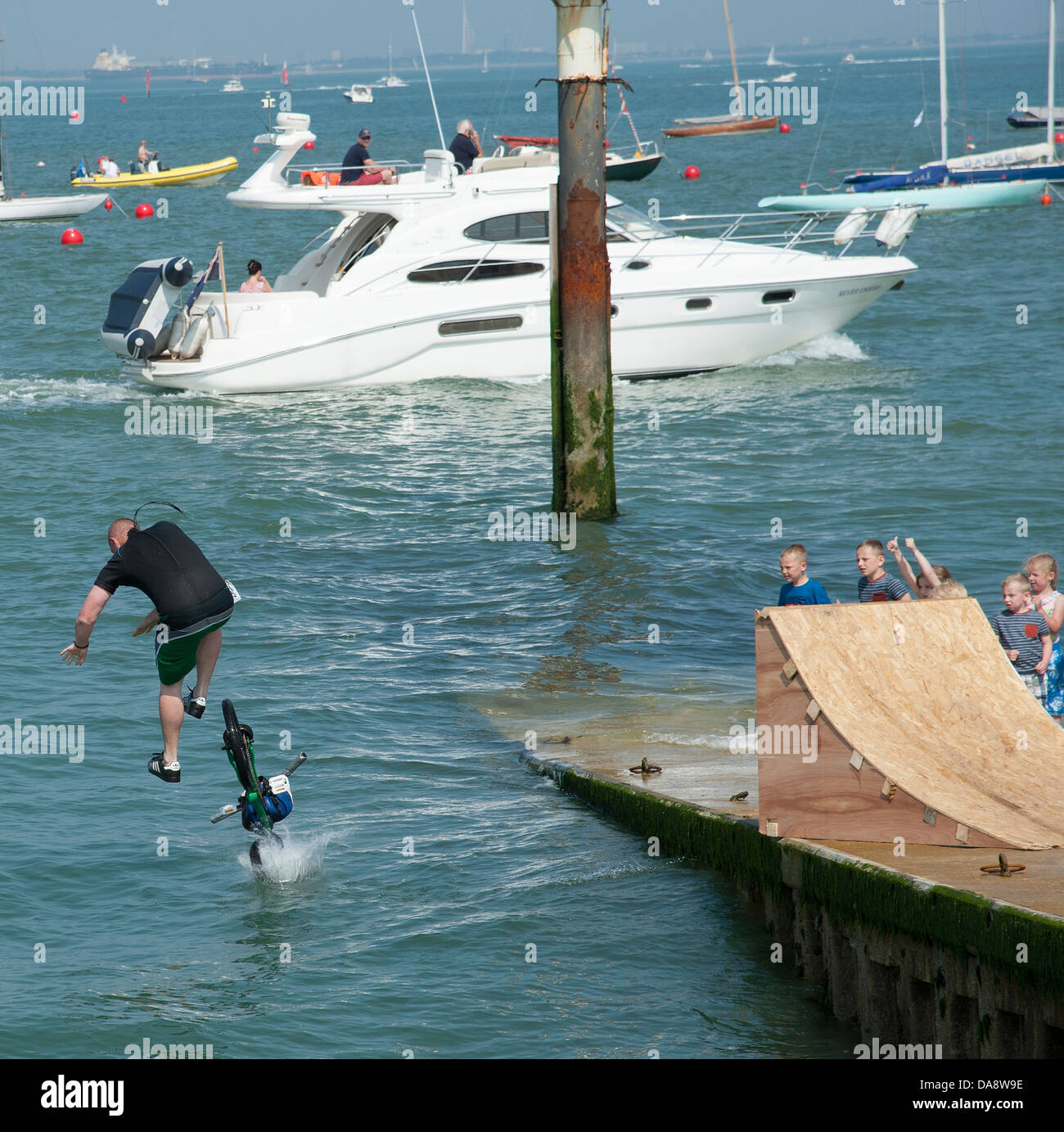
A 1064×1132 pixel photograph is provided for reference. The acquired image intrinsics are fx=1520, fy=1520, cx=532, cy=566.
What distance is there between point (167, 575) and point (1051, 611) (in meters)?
5.04

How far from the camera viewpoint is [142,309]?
19.6 metres

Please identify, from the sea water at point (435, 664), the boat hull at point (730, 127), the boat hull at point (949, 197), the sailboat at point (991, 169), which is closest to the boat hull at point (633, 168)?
the sailboat at point (991, 169)

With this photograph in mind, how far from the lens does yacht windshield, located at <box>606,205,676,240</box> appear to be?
2061cm

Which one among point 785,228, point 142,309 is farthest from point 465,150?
point 785,228

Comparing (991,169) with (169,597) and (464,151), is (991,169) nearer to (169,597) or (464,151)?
(464,151)

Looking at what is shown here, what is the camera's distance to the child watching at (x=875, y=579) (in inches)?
365

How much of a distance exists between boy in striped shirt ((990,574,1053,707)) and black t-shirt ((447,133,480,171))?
47.3 ft

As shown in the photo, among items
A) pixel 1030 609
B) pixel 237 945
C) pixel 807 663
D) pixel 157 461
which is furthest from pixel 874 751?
pixel 157 461

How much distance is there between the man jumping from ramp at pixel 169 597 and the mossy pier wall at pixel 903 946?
2.71m

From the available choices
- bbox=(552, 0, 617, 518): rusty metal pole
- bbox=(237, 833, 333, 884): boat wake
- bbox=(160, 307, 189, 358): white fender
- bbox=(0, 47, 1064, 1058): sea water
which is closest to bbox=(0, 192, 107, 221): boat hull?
bbox=(0, 47, 1064, 1058): sea water

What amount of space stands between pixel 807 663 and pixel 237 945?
3.10 metres

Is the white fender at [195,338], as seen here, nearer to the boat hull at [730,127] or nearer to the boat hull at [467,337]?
the boat hull at [467,337]

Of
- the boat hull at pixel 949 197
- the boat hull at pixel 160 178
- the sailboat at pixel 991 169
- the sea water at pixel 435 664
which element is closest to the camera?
the sea water at pixel 435 664

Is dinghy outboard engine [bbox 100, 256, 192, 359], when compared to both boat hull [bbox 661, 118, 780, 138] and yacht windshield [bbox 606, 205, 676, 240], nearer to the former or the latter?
yacht windshield [bbox 606, 205, 676, 240]
